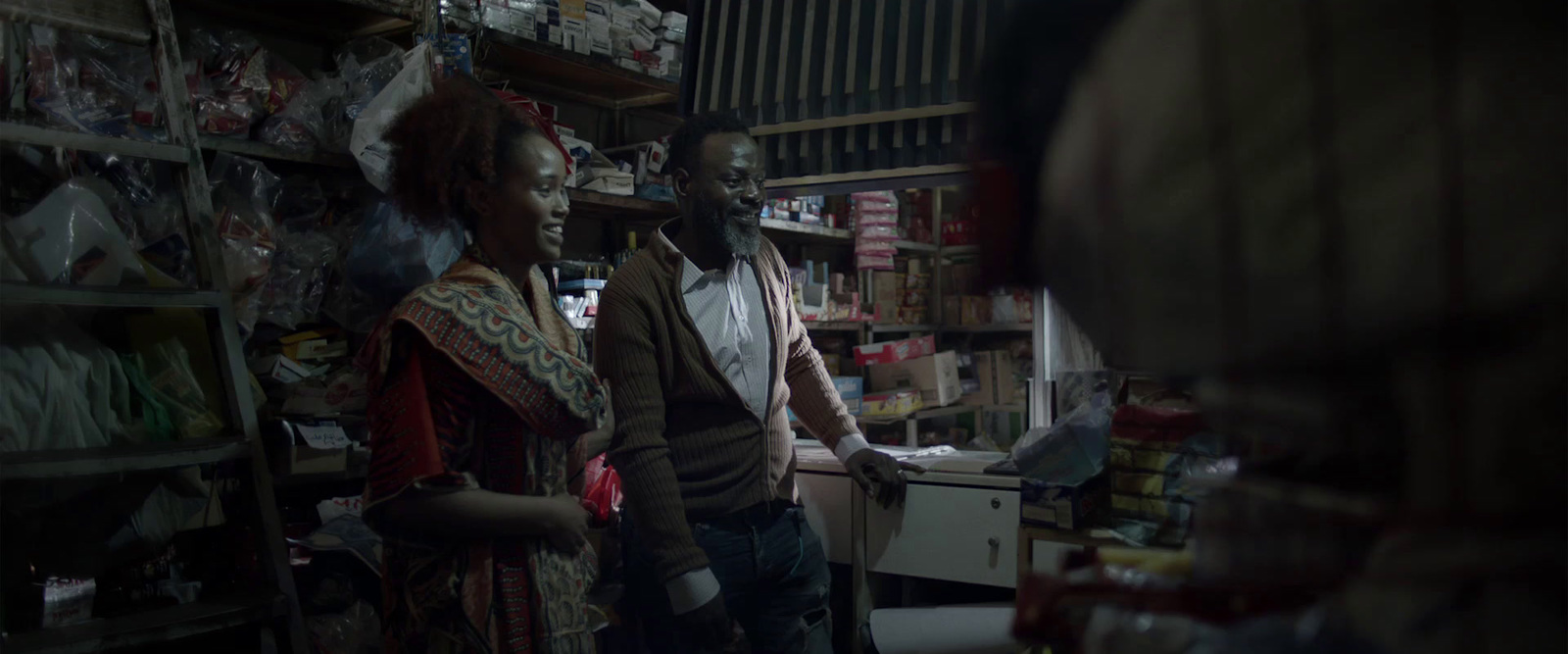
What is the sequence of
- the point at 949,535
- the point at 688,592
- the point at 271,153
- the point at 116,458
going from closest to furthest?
the point at 116,458, the point at 688,592, the point at 271,153, the point at 949,535

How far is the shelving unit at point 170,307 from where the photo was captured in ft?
4.54

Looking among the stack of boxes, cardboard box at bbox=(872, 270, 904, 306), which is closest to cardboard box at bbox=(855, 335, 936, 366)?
cardboard box at bbox=(872, 270, 904, 306)

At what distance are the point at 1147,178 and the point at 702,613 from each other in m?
1.41

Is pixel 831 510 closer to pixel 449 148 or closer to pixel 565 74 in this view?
pixel 449 148

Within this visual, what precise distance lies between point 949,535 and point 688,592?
74 centimetres

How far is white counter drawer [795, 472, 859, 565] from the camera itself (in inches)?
88.0

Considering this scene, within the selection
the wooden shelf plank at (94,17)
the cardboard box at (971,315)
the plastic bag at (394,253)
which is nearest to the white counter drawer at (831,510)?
the plastic bag at (394,253)

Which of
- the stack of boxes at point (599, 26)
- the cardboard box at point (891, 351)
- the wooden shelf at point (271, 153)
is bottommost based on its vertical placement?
the cardboard box at point (891, 351)

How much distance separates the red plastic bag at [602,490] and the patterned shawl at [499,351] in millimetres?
879

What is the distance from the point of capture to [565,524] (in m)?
1.27

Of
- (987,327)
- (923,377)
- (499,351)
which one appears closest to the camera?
(499,351)

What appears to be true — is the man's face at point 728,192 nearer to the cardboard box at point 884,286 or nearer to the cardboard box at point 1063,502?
the cardboard box at point 1063,502

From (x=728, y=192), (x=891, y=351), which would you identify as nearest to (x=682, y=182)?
(x=728, y=192)

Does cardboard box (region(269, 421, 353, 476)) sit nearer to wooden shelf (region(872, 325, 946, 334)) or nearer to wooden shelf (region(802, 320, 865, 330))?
wooden shelf (region(802, 320, 865, 330))
